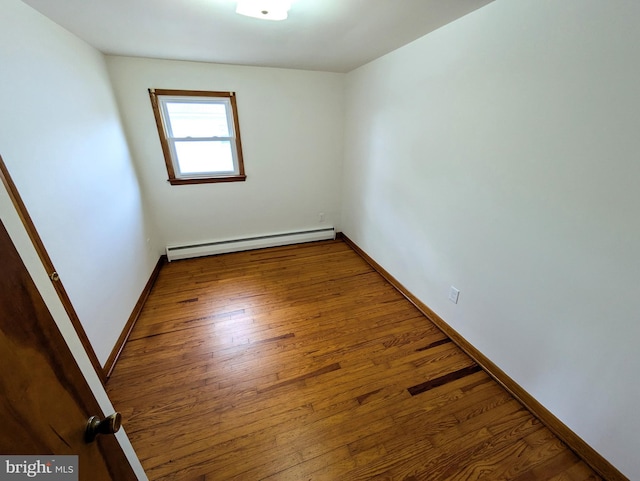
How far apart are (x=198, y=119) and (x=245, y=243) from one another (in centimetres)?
156

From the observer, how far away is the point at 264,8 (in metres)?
1.42

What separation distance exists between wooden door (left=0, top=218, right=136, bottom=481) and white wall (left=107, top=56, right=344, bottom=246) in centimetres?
284

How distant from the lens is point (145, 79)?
2.60 metres

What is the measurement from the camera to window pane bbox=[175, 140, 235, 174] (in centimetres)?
302

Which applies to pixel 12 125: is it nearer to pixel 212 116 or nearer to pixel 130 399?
pixel 130 399

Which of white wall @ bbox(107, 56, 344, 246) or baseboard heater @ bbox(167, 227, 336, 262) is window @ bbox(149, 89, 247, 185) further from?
baseboard heater @ bbox(167, 227, 336, 262)

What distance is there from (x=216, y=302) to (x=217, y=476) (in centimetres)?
146

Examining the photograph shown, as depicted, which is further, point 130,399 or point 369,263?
point 369,263

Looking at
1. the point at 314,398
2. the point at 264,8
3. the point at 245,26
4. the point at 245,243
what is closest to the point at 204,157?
the point at 245,243

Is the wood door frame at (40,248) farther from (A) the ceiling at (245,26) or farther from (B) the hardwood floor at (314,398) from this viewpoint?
(A) the ceiling at (245,26)

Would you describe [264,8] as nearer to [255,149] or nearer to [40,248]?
[40,248]

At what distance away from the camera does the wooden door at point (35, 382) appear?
44 centimetres

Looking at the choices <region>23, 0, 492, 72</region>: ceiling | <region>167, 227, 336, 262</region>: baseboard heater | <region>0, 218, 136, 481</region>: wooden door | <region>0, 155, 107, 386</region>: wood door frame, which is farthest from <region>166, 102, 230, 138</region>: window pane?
<region>0, 218, 136, 481</region>: wooden door

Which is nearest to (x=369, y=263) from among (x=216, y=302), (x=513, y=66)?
(x=216, y=302)
